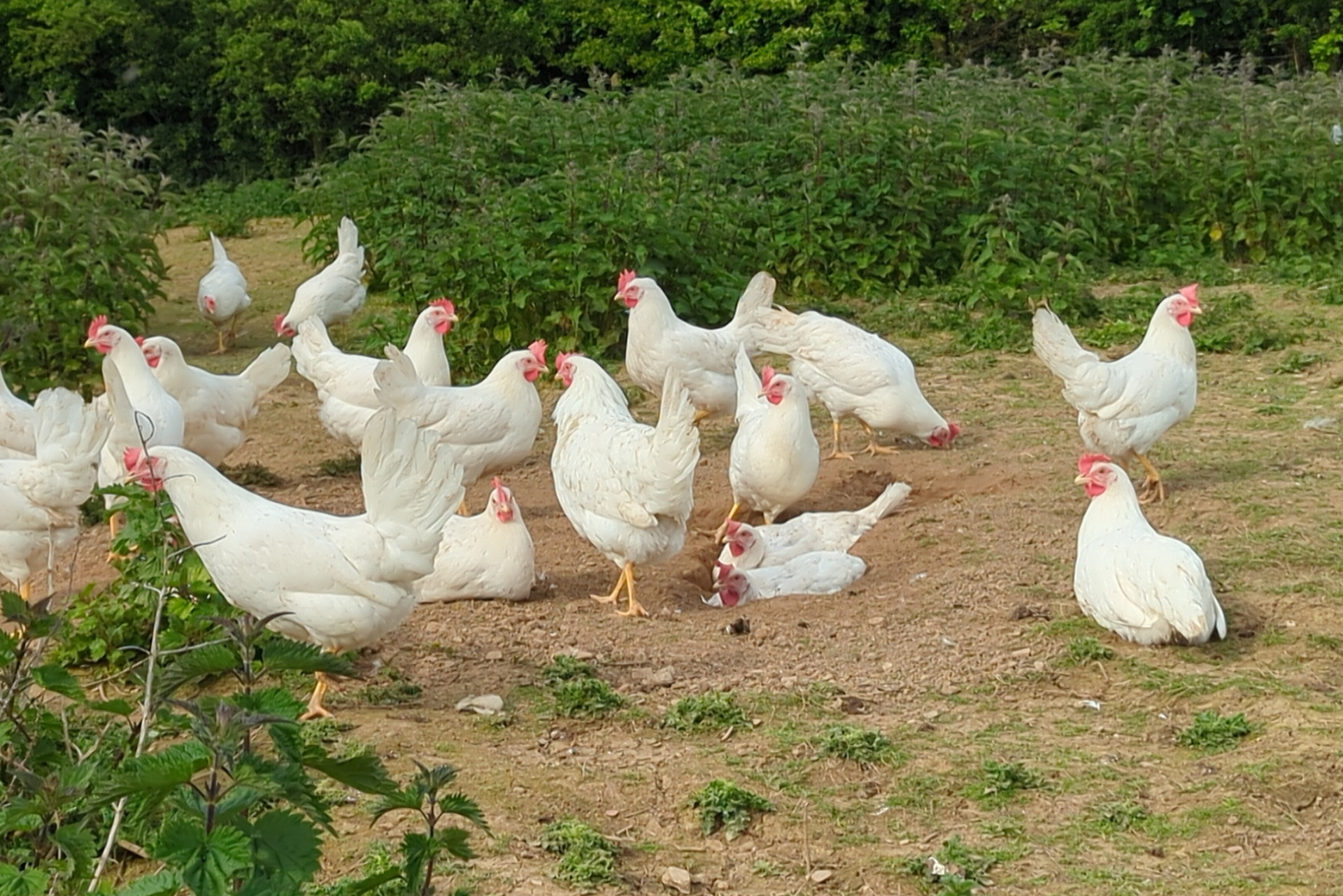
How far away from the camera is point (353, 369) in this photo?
812 centimetres

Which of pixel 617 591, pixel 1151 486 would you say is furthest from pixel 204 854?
pixel 1151 486

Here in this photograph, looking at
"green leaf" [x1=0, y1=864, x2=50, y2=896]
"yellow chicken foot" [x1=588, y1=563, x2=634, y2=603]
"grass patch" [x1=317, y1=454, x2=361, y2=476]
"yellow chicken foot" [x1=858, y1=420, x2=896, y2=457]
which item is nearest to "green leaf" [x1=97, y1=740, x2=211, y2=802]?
"green leaf" [x1=0, y1=864, x2=50, y2=896]

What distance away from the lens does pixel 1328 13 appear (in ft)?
62.0

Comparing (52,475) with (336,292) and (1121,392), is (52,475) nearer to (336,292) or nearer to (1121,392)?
(1121,392)

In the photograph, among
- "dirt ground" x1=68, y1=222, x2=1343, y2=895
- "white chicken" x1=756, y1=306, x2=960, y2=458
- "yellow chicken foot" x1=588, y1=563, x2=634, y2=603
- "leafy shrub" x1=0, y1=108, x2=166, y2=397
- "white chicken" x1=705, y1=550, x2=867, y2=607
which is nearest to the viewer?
"dirt ground" x1=68, y1=222, x2=1343, y2=895

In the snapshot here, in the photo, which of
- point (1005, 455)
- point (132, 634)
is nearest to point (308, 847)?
point (132, 634)

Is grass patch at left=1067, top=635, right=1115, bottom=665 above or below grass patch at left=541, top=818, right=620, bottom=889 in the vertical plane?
below

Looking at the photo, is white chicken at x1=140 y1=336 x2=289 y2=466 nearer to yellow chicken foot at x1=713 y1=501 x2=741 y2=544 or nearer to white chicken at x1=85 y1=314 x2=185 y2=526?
white chicken at x1=85 y1=314 x2=185 y2=526

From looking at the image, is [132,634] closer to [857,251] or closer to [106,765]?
[106,765]

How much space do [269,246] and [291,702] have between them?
13900mm

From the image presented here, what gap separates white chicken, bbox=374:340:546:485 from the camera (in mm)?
7543

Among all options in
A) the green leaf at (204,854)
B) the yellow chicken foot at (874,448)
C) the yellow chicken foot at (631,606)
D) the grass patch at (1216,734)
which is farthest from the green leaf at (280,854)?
the yellow chicken foot at (874,448)

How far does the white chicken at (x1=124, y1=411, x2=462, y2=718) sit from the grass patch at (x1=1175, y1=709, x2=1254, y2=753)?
8.30ft

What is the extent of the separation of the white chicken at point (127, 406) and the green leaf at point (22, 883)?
3.76m
